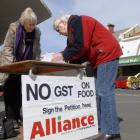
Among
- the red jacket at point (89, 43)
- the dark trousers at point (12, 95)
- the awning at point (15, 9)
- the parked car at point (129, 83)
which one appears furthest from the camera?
the parked car at point (129, 83)

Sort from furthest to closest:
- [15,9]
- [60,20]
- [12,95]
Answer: [15,9], [12,95], [60,20]

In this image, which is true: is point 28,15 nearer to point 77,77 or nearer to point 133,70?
point 77,77

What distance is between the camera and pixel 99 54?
5.68m

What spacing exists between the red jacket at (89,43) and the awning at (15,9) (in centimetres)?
465

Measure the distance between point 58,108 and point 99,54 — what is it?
1.24 m

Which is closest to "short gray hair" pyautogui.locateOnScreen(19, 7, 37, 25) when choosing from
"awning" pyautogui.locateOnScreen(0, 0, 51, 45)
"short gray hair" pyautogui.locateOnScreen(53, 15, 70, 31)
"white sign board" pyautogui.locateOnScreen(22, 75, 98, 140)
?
"short gray hair" pyautogui.locateOnScreen(53, 15, 70, 31)

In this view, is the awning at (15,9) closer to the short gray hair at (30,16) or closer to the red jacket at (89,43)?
the short gray hair at (30,16)

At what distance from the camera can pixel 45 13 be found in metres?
10.9

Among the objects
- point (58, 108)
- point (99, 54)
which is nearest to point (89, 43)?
point (99, 54)

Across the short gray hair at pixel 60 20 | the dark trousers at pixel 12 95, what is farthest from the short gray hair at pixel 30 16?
the dark trousers at pixel 12 95

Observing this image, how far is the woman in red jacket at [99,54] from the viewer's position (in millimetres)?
5492

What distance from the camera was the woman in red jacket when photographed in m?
5.49

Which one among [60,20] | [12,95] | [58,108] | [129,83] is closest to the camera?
[58,108]

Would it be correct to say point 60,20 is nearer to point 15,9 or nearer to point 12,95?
point 12,95
